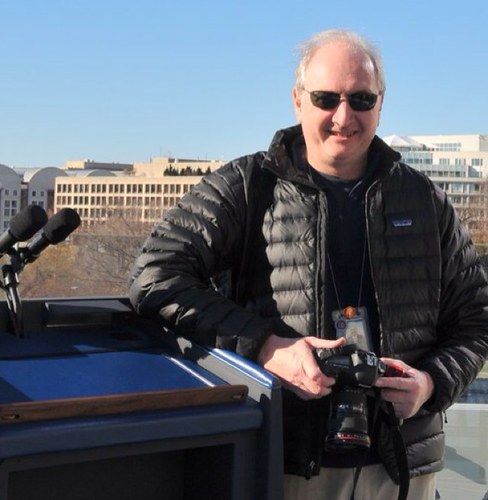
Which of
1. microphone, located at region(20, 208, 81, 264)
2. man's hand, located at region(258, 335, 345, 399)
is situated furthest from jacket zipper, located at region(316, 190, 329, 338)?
microphone, located at region(20, 208, 81, 264)

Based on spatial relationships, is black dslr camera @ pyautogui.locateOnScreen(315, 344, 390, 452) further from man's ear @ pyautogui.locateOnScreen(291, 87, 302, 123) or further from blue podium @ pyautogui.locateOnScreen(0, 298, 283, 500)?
man's ear @ pyautogui.locateOnScreen(291, 87, 302, 123)

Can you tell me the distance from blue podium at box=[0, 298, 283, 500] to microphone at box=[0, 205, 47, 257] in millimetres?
139

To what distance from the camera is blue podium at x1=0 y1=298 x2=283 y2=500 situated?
1.27 metres

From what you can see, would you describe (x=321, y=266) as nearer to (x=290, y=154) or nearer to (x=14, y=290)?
(x=290, y=154)

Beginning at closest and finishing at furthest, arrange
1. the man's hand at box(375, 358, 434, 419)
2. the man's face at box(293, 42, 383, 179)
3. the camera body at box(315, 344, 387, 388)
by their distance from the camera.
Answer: the camera body at box(315, 344, 387, 388), the man's hand at box(375, 358, 434, 419), the man's face at box(293, 42, 383, 179)

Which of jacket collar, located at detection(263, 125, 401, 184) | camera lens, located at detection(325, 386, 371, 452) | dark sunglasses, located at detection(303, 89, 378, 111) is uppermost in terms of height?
dark sunglasses, located at detection(303, 89, 378, 111)

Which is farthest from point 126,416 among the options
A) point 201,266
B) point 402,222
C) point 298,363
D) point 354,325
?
point 402,222

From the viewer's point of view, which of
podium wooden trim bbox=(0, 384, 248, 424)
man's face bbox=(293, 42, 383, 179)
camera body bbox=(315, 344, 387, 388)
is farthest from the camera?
man's face bbox=(293, 42, 383, 179)

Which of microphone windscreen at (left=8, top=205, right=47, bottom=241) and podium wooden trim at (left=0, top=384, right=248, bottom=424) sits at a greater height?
microphone windscreen at (left=8, top=205, right=47, bottom=241)

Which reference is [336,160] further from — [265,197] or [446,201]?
[446,201]

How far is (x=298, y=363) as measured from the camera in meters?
1.56

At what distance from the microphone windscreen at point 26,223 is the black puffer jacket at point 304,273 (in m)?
0.23

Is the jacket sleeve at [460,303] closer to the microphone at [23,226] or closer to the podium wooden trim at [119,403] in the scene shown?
the podium wooden trim at [119,403]

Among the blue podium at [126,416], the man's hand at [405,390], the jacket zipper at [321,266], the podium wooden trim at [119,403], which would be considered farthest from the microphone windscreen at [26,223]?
the man's hand at [405,390]
